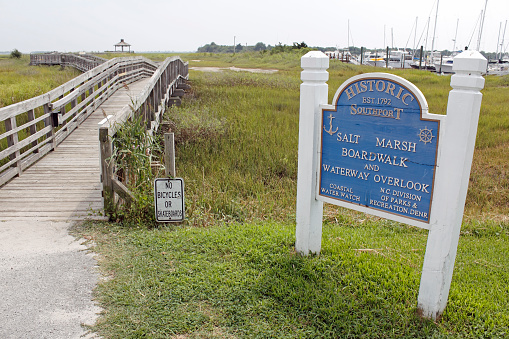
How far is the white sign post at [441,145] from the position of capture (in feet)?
10.8

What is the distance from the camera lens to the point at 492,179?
913 cm

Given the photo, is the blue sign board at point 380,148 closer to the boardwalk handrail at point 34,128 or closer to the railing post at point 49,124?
the boardwalk handrail at point 34,128

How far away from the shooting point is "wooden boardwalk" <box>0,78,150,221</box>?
6.06 metres

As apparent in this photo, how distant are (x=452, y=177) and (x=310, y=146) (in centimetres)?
145

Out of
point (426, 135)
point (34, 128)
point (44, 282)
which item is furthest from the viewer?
point (34, 128)

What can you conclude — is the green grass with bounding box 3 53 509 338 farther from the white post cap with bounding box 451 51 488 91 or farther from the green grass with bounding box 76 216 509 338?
the white post cap with bounding box 451 51 488 91

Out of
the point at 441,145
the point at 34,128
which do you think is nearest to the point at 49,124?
the point at 34,128

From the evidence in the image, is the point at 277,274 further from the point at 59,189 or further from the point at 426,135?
the point at 59,189

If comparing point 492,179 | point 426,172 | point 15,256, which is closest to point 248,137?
point 492,179

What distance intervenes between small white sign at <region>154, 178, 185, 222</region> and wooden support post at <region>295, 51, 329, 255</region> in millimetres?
1778

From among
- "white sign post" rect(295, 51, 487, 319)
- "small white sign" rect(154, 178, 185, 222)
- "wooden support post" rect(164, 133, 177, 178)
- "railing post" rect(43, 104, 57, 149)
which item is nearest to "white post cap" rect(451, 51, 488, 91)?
"white sign post" rect(295, 51, 487, 319)

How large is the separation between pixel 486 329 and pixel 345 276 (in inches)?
50.3

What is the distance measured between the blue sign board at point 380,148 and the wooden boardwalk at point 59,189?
10.9 ft

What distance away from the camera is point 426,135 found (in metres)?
3.54
